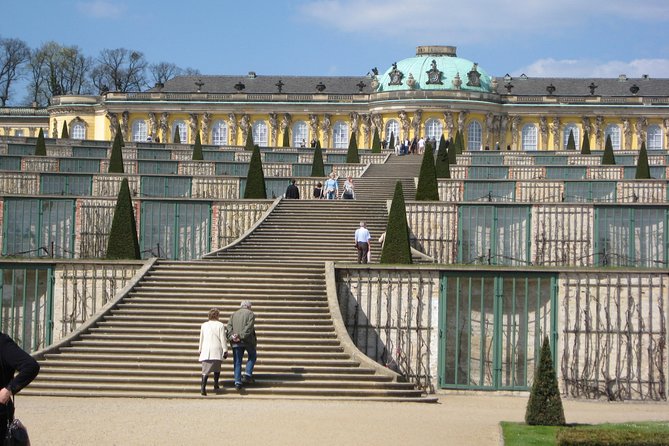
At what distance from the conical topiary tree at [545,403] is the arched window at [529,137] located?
65250 millimetres

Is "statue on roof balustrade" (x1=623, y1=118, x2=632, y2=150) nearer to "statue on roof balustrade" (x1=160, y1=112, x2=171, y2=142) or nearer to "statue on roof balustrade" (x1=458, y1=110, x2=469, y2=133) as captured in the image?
"statue on roof balustrade" (x1=458, y1=110, x2=469, y2=133)

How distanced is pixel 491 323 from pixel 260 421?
6663 mm

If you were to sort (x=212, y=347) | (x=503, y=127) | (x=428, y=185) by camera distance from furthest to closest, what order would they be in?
1. (x=503, y=127)
2. (x=428, y=185)
3. (x=212, y=347)

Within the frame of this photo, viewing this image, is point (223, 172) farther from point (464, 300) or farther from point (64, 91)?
point (64, 91)

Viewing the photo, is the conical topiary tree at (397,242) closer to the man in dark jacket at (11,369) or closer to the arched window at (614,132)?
the man in dark jacket at (11,369)

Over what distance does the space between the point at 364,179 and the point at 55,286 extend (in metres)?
18.9

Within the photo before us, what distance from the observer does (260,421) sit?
16.0 metres

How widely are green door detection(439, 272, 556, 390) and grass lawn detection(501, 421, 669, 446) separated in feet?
16.2

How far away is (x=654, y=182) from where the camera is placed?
34.2 m

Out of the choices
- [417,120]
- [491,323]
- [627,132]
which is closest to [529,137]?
[627,132]

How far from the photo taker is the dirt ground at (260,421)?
48.8ft

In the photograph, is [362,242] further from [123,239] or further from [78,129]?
[78,129]

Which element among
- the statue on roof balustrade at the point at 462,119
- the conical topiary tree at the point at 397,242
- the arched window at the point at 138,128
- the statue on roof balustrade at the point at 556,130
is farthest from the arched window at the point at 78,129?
the conical topiary tree at the point at 397,242

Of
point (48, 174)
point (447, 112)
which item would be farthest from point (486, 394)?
point (447, 112)
